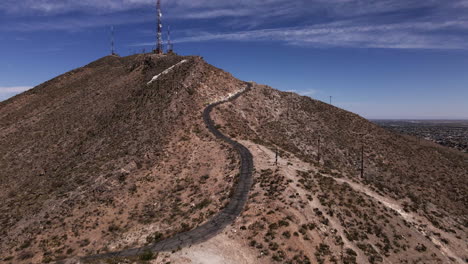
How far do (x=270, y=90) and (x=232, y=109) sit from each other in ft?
88.7

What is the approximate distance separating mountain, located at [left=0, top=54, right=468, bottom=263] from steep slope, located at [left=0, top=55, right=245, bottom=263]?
245 mm

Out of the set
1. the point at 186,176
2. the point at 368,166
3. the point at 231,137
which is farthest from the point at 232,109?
the point at 368,166

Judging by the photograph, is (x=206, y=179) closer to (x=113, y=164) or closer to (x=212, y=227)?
(x=212, y=227)

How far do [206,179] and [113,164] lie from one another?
1904cm

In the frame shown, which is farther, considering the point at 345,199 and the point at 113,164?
the point at 113,164

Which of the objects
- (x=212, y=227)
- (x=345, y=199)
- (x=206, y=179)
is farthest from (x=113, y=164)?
(x=345, y=199)

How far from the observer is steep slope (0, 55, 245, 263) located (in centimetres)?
3102

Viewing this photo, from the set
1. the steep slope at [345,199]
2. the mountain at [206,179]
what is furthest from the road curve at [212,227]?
the steep slope at [345,199]

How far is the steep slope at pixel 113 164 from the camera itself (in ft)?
102

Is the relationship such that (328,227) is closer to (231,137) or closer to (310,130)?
(231,137)

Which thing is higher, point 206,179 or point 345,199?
point 206,179

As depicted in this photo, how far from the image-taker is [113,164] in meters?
46.6

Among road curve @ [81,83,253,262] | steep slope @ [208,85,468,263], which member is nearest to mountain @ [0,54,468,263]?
steep slope @ [208,85,468,263]

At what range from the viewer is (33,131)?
69.8m
